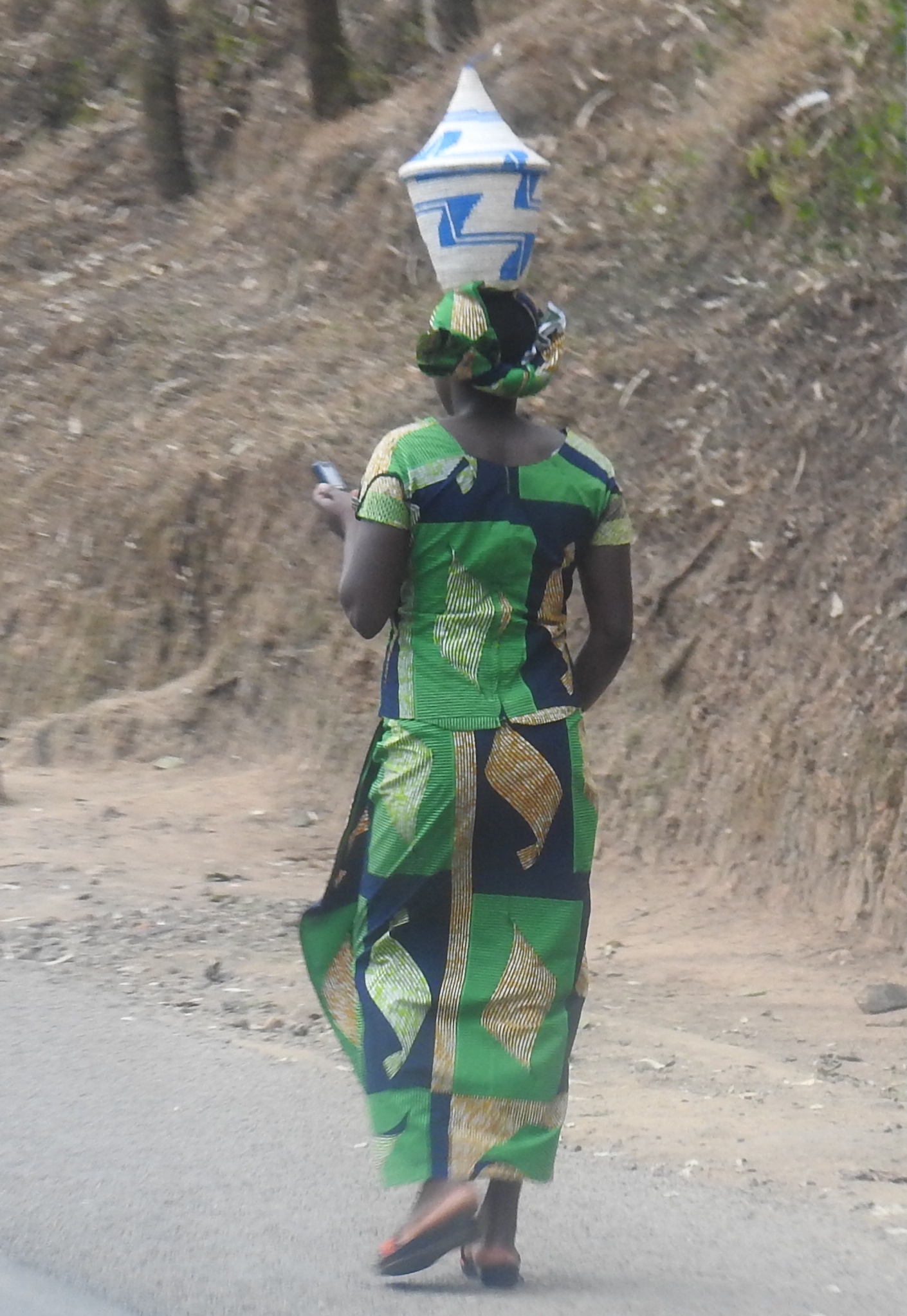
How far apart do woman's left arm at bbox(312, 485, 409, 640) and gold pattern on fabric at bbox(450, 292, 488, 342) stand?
390 millimetres

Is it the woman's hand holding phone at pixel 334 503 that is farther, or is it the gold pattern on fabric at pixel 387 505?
the woman's hand holding phone at pixel 334 503

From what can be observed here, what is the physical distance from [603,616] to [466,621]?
1.09 ft

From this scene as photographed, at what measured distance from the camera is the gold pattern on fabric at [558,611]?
11.6 feet

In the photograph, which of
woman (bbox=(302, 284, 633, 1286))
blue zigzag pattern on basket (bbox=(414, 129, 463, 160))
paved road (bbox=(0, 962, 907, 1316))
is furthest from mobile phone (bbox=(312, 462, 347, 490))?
paved road (bbox=(0, 962, 907, 1316))

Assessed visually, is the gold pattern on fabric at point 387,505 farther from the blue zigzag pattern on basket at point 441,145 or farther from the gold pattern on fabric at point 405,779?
the blue zigzag pattern on basket at point 441,145

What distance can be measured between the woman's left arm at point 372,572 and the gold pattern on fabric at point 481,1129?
0.94 meters

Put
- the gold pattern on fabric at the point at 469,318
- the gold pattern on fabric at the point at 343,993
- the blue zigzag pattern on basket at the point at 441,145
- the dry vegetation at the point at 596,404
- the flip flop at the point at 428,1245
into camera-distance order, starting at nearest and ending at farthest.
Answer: the gold pattern on fabric at the point at 469,318 < the flip flop at the point at 428,1245 < the gold pattern on fabric at the point at 343,993 < the blue zigzag pattern on basket at the point at 441,145 < the dry vegetation at the point at 596,404

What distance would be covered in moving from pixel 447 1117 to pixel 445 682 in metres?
0.85

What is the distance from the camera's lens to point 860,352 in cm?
783

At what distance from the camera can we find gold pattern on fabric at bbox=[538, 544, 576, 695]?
3551mm

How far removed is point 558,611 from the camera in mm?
3611

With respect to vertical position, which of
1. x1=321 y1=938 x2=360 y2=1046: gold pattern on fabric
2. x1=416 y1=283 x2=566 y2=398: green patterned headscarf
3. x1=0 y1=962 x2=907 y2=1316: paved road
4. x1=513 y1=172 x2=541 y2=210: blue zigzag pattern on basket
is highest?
x1=513 y1=172 x2=541 y2=210: blue zigzag pattern on basket

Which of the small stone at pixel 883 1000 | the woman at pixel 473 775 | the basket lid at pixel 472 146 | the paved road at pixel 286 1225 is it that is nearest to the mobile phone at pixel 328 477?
the woman at pixel 473 775

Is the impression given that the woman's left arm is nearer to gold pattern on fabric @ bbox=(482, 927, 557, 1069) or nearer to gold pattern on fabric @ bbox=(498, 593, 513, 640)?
gold pattern on fabric @ bbox=(498, 593, 513, 640)
